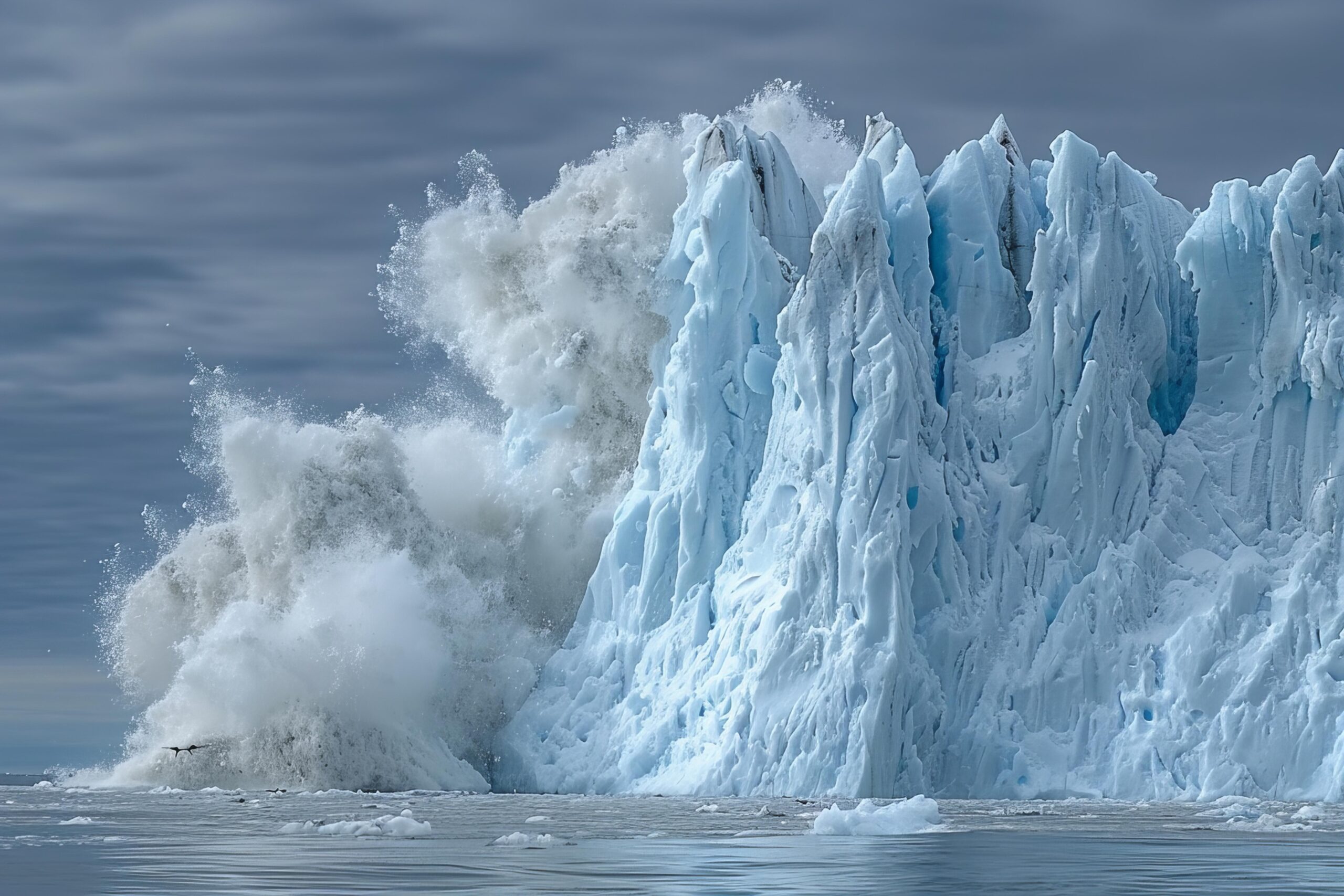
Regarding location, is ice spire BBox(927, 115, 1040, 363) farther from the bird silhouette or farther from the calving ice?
the bird silhouette

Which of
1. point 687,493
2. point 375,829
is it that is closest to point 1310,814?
point 375,829

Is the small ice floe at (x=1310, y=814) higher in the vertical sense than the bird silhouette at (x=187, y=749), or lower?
lower

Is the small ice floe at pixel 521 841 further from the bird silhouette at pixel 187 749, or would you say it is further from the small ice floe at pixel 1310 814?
the bird silhouette at pixel 187 749

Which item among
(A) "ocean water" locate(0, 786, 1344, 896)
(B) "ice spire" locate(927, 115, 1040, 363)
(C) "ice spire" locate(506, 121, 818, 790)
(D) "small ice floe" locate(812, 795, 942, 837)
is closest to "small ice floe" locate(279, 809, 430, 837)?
(A) "ocean water" locate(0, 786, 1344, 896)

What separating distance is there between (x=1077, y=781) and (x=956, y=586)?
13.4ft

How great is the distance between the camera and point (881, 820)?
22.0 m

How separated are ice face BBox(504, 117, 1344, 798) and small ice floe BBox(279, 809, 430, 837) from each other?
38.0ft

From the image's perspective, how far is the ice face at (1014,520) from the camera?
3167cm

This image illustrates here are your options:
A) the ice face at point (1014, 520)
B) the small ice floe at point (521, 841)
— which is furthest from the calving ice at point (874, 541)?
the small ice floe at point (521, 841)

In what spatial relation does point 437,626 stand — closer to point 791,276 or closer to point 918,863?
point 791,276

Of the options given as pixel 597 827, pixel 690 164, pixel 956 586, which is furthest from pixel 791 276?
pixel 597 827

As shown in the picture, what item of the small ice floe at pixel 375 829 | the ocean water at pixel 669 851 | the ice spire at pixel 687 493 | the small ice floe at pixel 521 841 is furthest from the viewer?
the ice spire at pixel 687 493

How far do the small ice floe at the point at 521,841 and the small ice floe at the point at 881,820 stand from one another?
361 centimetres

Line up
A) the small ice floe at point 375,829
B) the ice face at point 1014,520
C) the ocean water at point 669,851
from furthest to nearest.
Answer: the ice face at point 1014,520 < the small ice floe at point 375,829 < the ocean water at point 669,851
